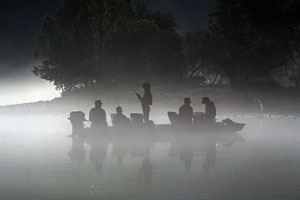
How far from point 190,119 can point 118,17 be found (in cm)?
7182

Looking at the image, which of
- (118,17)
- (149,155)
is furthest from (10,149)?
(118,17)

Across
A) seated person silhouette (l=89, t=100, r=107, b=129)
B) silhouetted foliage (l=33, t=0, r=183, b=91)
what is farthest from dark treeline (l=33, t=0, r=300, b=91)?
seated person silhouette (l=89, t=100, r=107, b=129)

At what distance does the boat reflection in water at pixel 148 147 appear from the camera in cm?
3367

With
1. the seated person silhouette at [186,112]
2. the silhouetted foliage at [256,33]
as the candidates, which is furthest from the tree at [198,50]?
the seated person silhouette at [186,112]

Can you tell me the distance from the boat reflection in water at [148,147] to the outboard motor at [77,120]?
573mm

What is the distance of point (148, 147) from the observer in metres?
43.1

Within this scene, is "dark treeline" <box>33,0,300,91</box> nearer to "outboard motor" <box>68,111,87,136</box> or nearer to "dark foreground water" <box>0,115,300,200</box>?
"outboard motor" <box>68,111,87,136</box>

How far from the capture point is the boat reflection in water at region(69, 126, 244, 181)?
33.7 m

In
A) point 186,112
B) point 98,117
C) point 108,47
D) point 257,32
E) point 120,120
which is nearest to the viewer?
point 98,117

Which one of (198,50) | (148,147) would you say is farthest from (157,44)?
(148,147)

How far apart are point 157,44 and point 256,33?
2009cm

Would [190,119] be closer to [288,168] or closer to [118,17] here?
[288,168]

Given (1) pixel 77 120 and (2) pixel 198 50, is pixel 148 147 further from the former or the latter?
(2) pixel 198 50

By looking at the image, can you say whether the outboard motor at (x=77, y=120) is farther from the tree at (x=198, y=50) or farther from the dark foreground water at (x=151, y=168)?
the tree at (x=198, y=50)
